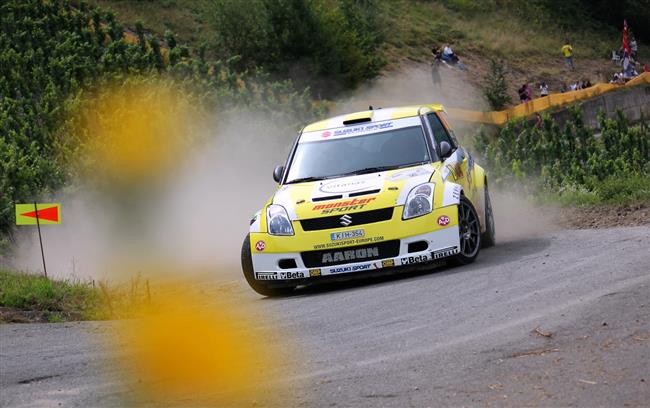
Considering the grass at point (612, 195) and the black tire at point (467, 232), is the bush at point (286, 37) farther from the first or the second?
the black tire at point (467, 232)

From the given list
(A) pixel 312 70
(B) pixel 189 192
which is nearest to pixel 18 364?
(B) pixel 189 192

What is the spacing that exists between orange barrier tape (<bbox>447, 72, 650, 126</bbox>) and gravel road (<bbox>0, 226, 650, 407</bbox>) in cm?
2983

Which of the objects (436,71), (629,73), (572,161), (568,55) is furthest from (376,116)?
(568,55)

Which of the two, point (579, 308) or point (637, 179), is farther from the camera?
point (637, 179)

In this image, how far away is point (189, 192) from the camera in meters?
25.0

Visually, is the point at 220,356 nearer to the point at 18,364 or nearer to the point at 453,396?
the point at 18,364

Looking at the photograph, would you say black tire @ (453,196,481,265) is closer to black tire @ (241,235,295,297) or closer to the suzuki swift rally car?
the suzuki swift rally car

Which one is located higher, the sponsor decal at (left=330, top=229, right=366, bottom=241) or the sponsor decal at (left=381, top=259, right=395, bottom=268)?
the sponsor decal at (left=330, top=229, right=366, bottom=241)

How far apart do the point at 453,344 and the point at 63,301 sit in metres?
5.82

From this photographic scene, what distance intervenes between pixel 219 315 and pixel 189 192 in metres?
13.6

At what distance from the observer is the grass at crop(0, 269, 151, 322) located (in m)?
12.5

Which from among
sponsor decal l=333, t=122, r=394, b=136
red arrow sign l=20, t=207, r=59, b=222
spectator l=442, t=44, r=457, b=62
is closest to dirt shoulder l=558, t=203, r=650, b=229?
sponsor decal l=333, t=122, r=394, b=136

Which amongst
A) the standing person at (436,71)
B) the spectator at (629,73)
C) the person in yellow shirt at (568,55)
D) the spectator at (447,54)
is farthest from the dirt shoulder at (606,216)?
the person in yellow shirt at (568,55)

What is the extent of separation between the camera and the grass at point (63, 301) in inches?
491
